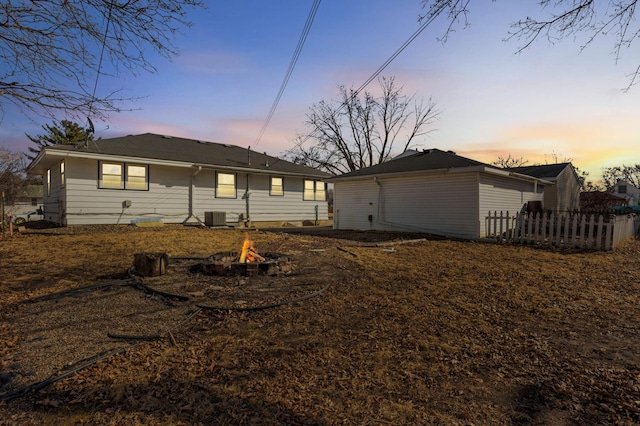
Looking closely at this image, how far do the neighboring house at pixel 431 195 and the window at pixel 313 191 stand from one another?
3.41 meters

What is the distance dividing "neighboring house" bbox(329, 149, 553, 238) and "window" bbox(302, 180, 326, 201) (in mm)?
3410

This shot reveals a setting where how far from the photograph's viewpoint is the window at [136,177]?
1405 centimetres

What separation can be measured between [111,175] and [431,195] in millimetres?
13159

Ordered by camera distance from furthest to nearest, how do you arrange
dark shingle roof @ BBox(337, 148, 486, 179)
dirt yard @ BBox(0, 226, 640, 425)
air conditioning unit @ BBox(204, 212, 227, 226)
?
air conditioning unit @ BBox(204, 212, 227, 226), dark shingle roof @ BBox(337, 148, 486, 179), dirt yard @ BBox(0, 226, 640, 425)

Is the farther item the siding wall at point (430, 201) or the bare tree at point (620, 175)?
the bare tree at point (620, 175)

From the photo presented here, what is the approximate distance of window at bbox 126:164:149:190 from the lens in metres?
14.0

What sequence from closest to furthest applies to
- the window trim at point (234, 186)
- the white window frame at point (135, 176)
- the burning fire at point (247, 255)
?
the burning fire at point (247, 255), the white window frame at point (135, 176), the window trim at point (234, 186)

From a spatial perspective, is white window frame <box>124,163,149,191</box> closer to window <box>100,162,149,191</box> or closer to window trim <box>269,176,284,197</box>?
window <box>100,162,149,191</box>

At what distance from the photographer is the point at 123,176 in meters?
13.9

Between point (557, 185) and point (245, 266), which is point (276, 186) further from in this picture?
point (557, 185)

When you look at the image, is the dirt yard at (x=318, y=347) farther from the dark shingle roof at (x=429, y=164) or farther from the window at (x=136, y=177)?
the window at (x=136, y=177)

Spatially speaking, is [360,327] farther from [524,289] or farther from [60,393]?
[524,289]

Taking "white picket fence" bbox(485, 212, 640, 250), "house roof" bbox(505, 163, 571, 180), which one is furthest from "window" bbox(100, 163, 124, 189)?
"house roof" bbox(505, 163, 571, 180)

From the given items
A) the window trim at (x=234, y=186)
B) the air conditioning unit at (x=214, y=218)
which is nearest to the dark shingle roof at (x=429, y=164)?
the window trim at (x=234, y=186)
